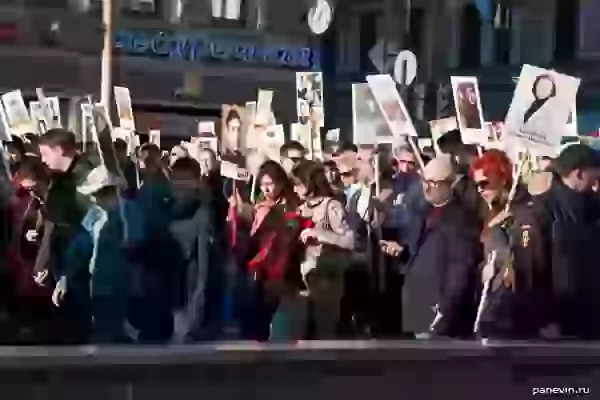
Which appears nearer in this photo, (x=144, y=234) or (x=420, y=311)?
(x=144, y=234)

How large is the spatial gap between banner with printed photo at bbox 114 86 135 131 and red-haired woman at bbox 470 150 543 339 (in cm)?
134

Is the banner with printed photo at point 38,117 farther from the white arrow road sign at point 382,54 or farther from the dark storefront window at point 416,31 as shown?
the dark storefront window at point 416,31

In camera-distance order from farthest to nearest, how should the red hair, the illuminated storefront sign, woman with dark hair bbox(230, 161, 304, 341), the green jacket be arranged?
1. the red hair
2. woman with dark hair bbox(230, 161, 304, 341)
3. the illuminated storefront sign
4. the green jacket

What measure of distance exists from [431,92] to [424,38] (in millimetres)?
209

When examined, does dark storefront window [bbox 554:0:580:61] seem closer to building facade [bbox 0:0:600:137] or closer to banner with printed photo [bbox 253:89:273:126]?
building facade [bbox 0:0:600:137]

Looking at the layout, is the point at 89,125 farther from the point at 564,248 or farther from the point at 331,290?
the point at 564,248

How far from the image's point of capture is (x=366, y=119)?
395 centimetres

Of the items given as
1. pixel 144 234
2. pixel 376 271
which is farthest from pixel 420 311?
pixel 144 234

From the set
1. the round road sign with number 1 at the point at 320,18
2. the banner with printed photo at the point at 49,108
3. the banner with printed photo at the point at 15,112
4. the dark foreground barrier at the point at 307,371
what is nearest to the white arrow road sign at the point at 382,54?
the round road sign with number 1 at the point at 320,18

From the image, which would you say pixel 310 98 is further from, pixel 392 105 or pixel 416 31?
pixel 416 31

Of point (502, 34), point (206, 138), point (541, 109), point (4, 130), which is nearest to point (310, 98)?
point (206, 138)

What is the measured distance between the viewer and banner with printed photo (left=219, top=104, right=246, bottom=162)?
3.78 metres

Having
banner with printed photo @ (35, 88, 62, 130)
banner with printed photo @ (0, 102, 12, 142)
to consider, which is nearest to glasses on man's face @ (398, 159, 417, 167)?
banner with printed photo @ (35, 88, 62, 130)

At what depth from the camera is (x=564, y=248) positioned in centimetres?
417
